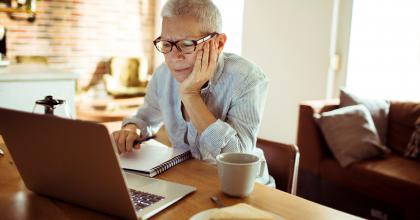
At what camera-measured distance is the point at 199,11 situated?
1183mm

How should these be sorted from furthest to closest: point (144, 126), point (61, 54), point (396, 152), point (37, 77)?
point (61, 54)
point (396, 152)
point (37, 77)
point (144, 126)

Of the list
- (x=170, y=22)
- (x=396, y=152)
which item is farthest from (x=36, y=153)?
(x=396, y=152)

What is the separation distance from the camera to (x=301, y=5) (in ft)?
11.6

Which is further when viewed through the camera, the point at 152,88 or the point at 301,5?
the point at 301,5

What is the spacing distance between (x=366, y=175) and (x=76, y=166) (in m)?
2.06

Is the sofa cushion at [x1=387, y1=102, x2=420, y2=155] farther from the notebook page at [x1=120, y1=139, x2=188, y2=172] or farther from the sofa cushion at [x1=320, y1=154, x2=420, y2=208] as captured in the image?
the notebook page at [x1=120, y1=139, x2=188, y2=172]

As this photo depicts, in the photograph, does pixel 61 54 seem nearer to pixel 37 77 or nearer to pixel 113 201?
pixel 37 77

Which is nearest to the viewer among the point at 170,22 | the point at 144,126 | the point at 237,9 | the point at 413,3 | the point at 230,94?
the point at 170,22

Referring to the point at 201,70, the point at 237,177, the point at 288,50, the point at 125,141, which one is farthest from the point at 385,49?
the point at 237,177

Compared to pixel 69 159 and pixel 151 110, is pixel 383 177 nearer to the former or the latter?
pixel 151 110

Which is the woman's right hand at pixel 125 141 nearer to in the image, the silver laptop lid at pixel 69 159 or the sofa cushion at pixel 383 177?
the silver laptop lid at pixel 69 159

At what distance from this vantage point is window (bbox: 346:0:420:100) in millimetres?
2986

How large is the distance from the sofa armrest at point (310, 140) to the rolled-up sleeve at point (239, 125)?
149 cm

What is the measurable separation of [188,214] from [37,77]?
180cm
